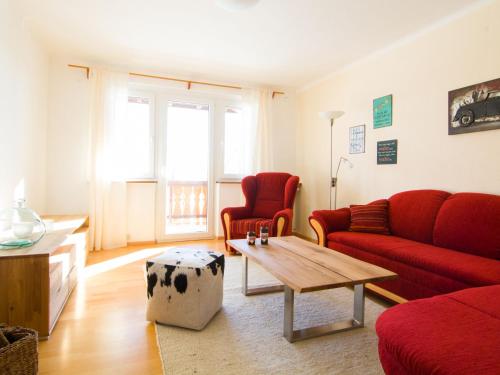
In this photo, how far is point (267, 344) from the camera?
1.76 m

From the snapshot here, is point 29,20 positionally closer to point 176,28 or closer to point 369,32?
point 176,28

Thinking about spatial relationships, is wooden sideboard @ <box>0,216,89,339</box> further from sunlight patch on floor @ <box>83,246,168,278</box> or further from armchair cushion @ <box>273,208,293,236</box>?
armchair cushion @ <box>273,208,293,236</box>

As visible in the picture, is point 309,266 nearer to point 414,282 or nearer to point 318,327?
point 318,327

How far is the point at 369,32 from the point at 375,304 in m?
2.60

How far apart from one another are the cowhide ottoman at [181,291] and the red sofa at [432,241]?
4.49 ft

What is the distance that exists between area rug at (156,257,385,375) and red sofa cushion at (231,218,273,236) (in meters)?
1.33

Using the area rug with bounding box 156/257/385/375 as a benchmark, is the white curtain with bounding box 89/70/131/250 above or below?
above

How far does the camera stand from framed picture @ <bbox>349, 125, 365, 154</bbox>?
12.3 feet

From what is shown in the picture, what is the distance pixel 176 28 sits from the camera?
303cm

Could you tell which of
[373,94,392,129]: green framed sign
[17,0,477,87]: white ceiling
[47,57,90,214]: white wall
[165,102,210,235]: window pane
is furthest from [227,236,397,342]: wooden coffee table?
[47,57,90,214]: white wall

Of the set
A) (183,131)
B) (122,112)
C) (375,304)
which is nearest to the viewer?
(375,304)

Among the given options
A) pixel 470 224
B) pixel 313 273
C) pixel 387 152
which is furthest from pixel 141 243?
pixel 470 224

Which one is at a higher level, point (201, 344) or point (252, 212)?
point (252, 212)

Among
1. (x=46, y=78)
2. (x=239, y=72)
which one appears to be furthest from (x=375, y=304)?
(x=46, y=78)
